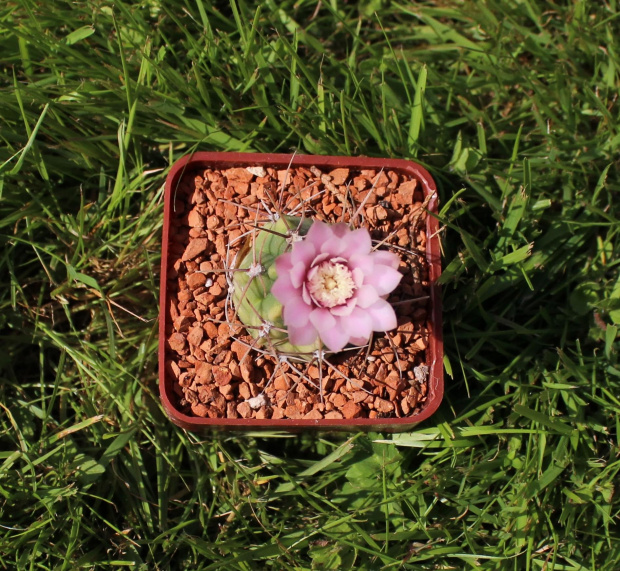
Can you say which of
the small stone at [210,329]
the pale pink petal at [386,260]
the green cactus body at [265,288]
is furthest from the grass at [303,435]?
the pale pink petal at [386,260]

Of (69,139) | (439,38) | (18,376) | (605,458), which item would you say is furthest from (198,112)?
(605,458)

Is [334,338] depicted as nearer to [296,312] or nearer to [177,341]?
[296,312]

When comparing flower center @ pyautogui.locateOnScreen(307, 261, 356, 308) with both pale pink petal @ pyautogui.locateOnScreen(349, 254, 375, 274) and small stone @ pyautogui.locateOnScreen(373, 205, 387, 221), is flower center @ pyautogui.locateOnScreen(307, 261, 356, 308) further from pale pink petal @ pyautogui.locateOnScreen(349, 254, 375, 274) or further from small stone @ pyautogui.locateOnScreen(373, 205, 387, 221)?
small stone @ pyautogui.locateOnScreen(373, 205, 387, 221)

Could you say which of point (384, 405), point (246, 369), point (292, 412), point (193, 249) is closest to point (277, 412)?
point (292, 412)

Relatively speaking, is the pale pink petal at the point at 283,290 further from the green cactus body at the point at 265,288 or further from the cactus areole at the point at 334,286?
the green cactus body at the point at 265,288

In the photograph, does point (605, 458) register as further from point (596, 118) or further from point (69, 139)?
point (69, 139)

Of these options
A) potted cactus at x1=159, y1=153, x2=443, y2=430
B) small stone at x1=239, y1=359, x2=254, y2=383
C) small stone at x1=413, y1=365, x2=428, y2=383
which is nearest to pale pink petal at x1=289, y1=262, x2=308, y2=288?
potted cactus at x1=159, y1=153, x2=443, y2=430
